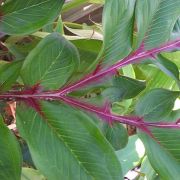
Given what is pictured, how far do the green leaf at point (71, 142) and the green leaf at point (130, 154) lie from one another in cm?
59

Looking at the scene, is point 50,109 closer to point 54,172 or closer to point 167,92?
point 54,172

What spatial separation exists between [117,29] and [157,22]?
2.7 inches

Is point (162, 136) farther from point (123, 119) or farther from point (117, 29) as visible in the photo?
point (117, 29)

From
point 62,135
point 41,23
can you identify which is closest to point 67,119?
point 62,135

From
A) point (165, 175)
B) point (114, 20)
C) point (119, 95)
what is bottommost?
point (165, 175)

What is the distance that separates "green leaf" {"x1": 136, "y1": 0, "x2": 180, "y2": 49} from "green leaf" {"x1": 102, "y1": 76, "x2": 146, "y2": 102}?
0.07 metres

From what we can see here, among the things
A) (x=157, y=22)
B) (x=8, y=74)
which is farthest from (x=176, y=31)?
(x=8, y=74)

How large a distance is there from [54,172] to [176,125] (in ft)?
0.68

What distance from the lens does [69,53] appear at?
0.51 m

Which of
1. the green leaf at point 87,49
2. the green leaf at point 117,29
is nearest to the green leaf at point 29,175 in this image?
the green leaf at point 87,49

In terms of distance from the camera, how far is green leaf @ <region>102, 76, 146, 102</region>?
1.92 ft

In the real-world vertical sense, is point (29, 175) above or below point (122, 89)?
below

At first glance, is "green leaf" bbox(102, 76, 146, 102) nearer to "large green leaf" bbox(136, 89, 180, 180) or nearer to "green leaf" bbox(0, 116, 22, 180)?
"large green leaf" bbox(136, 89, 180, 180)

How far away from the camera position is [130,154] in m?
1.12
